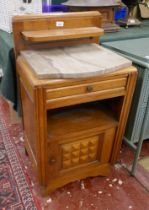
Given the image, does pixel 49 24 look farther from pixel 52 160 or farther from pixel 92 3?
pixel 52 160

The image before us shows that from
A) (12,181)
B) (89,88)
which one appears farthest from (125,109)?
(12,181)

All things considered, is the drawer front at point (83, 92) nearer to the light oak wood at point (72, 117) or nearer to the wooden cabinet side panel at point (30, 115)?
the light oak wood at point (72, 117)

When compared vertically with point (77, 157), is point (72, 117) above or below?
above

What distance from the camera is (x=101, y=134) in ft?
3.56

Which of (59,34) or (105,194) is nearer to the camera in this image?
(59,34)

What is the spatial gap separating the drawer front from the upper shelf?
10.2 inches

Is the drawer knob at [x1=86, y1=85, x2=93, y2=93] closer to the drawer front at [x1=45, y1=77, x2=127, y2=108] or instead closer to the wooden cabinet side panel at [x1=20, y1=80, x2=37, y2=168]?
the drawer front at [x1=45, y1=77, x2=127, y2=108]

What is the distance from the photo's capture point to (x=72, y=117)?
1.10 m

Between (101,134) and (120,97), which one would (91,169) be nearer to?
(101,134)

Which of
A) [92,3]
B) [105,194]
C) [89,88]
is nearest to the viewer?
[89,88]

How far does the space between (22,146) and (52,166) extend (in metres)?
0.50

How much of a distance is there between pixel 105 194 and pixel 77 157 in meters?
0.29

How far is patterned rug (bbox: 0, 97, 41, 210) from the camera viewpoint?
1.10 meters

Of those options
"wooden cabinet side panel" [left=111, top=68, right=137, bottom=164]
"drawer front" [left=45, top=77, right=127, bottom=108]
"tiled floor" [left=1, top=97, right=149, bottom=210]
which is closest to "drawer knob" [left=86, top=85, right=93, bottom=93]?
"drawer front" [left=45, top=77, right=127, bottom=108]
